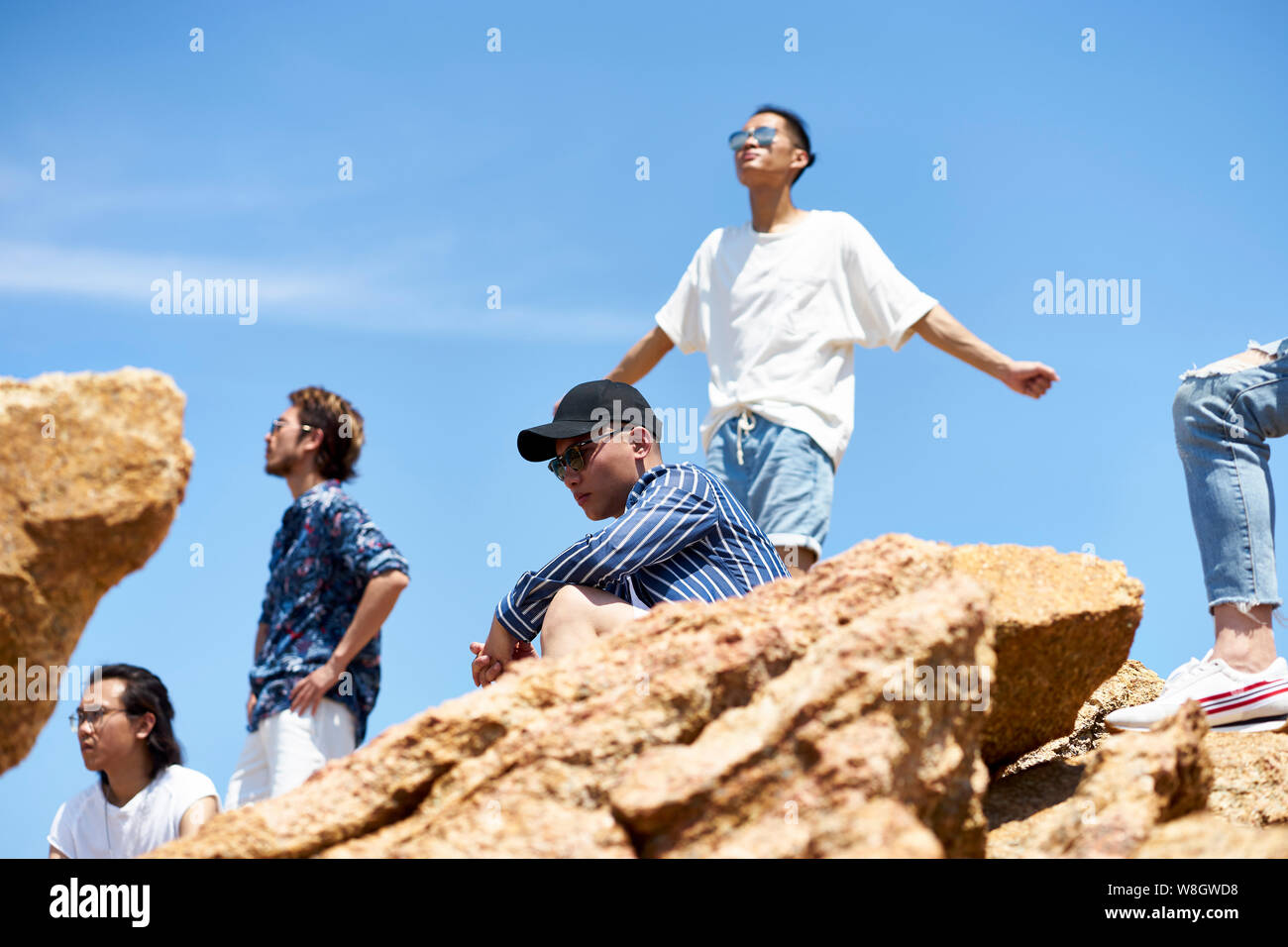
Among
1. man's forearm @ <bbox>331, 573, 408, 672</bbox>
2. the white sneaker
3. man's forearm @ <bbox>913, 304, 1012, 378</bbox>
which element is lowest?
the white sneaker

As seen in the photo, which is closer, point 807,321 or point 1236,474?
point 1236,474

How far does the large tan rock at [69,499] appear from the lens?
289 cm

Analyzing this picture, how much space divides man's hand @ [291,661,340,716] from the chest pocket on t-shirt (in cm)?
286

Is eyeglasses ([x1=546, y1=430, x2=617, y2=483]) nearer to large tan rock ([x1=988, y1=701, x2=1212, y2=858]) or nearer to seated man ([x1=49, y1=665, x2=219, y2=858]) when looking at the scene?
large tan rock ([x1=988, y1=701, x2=1212, y2=858])

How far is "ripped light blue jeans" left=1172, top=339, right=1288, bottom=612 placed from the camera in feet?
15.1

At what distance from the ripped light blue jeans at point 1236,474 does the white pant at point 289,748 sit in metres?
3.74

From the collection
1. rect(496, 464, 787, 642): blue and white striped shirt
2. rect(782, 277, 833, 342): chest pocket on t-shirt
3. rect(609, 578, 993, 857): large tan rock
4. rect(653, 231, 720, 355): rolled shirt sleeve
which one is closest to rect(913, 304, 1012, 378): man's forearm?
rect(782, 277, 833, 342): chest pocket on t-shirt

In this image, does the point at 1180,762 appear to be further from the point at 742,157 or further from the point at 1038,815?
the point at 742,157

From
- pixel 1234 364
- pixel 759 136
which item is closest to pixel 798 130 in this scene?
pixel 759 136

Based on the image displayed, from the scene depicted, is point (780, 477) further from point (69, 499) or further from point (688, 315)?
point (69, 499)

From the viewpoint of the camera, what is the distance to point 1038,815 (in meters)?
3.87

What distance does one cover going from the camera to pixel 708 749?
9.01ft

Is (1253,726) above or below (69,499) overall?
below

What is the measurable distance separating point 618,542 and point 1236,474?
2.55 m
